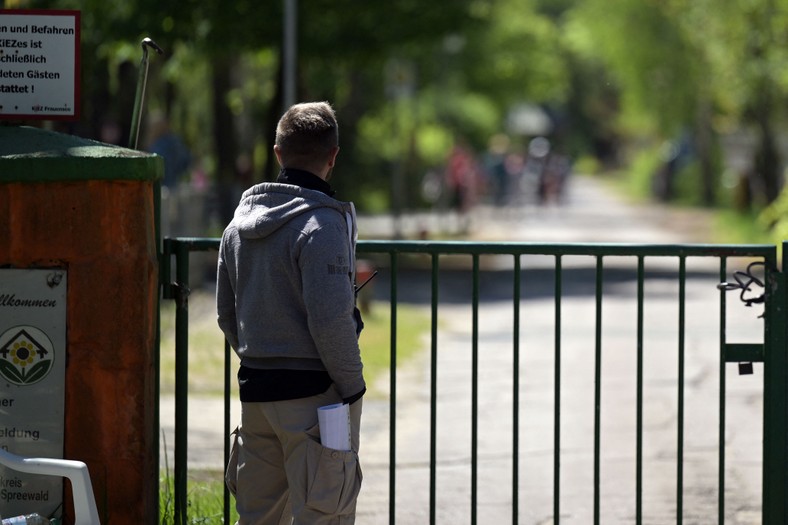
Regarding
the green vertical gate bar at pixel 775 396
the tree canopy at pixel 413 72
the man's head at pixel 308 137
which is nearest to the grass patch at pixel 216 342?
the tree canopy at pixel 413 72

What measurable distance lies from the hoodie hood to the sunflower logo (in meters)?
1.00

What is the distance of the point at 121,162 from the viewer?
5.22 metres

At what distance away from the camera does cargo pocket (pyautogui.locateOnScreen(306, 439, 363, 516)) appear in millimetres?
4660

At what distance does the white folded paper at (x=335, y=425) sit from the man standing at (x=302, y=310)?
0.09 ft

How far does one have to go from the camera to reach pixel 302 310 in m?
4.64

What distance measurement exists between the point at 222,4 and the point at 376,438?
37.0 ft

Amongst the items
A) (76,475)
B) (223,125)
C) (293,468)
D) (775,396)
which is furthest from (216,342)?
(223,125)

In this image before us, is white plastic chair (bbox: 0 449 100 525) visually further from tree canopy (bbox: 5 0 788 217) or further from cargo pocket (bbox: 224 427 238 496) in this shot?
tree canopy (bbox: 5 0 788 217)

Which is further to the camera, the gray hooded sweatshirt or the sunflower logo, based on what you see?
the sunflower logo

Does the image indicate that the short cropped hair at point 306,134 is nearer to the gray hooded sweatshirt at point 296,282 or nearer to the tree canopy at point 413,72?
the gray hooded sweatshirt at point 296,282

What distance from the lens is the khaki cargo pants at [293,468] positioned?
4672mm

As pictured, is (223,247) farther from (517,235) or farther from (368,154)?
(368,154)

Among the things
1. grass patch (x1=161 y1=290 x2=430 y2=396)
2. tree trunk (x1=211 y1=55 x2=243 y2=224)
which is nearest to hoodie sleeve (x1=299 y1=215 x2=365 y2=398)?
grass patch (x1=161 y1=290 x2=430 y2=396)

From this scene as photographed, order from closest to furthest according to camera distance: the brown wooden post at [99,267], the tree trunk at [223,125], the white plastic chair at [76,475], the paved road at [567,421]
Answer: the white plastic chair at [76,475] < the brown wooden post at [99,267] < the paved road at [567,421] < the tree trunk at [223,125]
